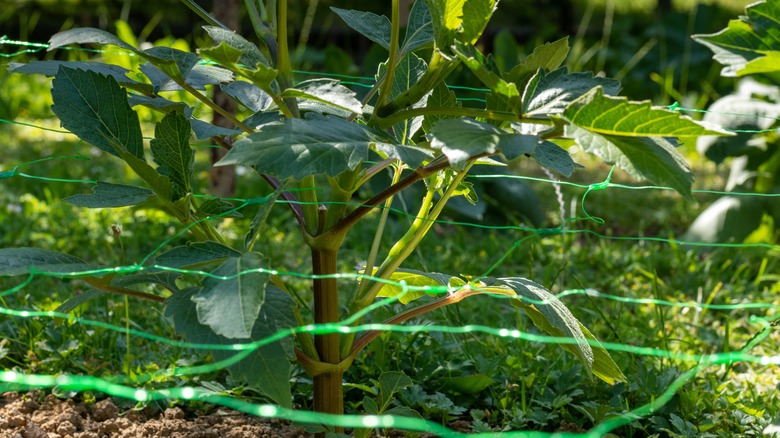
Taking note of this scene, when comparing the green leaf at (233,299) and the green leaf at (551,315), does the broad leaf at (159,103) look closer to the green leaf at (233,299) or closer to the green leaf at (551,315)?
the green leaf at (233,299)

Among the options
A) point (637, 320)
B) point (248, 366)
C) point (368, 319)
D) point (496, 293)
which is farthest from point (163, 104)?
point (637, 320)

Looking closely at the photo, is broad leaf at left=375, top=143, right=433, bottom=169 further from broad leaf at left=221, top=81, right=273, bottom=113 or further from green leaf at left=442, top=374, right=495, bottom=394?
green leaf at left=442, top=374, right=495, bottom=394

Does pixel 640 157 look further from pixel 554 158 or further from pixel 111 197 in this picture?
pixel 111 197

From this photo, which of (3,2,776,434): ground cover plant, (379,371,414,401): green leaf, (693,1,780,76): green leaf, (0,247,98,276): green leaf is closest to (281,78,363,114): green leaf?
(3,2,776,434): ground cover plant

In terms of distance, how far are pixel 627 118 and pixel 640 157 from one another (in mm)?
54

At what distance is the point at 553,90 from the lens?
1.17 m

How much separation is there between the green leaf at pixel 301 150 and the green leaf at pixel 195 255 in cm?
18

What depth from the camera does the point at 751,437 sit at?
1588 millimetres

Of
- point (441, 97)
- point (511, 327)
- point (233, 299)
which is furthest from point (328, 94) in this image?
point (511, 327)

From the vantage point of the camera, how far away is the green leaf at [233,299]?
3.29ft

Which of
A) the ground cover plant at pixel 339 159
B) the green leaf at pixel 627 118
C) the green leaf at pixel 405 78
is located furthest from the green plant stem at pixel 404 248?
the green leaf at pixel 627 118

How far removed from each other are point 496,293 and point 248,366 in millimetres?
440

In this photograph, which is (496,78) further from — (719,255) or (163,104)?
(719,255)

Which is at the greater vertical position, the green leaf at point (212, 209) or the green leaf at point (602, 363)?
the green leaf at point (212, 209)
